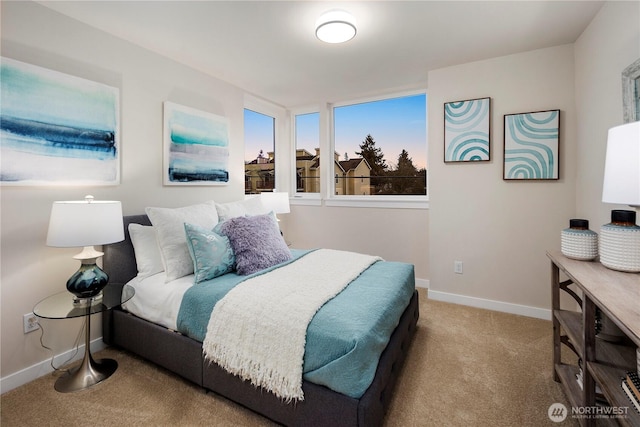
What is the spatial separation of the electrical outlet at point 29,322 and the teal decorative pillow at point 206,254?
3.47 ft

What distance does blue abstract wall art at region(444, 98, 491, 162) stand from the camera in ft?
9.50

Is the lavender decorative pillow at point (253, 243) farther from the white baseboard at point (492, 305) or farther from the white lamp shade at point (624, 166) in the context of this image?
the white lamp shade at point (624, 166)

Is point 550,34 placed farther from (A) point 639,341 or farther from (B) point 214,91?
(B) point 214,91

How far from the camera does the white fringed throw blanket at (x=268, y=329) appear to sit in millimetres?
1432

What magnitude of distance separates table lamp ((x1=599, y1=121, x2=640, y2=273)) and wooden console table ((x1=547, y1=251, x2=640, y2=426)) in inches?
2.9

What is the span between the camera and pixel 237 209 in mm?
2906

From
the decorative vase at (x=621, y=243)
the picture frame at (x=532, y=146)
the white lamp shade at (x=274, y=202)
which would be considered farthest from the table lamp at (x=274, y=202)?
the decorative vase at (x=621, y=243)

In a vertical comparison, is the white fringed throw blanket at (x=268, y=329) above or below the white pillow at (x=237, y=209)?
below

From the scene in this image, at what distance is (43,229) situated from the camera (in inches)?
78.4

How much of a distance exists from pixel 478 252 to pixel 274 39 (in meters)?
2.78

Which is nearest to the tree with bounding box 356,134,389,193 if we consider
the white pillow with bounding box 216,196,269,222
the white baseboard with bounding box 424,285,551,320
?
the white baseboard with bounding box 424,285,551,320

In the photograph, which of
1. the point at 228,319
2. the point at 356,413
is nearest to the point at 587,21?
the point at 356,413

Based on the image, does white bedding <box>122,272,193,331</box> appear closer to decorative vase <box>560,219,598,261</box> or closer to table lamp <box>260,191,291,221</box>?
table lamp <box>260,191,291,221</box>

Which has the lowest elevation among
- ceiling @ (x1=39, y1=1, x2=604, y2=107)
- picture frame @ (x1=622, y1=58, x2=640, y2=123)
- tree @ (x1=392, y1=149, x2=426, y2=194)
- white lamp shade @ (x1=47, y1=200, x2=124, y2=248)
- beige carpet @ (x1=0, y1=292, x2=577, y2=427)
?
beige carpet @ (x1=0, y1=292, x2=577, y2=427)
